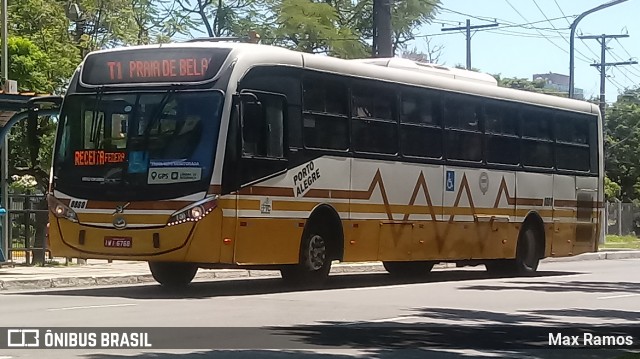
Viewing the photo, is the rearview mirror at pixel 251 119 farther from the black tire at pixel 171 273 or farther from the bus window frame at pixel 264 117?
the black tire at pixel 171 273

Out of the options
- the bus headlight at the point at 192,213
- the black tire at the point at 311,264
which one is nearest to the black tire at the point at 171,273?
the black tire at the point at 311,264

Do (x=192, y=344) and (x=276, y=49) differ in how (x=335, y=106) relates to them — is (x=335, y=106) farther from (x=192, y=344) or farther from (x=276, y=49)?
(x=192, y=344)

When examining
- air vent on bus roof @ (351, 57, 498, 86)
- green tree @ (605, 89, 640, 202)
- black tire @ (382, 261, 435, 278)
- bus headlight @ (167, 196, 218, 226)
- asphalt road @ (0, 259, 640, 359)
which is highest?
green tree @ (605, 89, 640, 202)

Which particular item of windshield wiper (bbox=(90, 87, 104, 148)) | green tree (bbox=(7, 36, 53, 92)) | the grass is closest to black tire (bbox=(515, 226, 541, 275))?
windshield wiper (bbox=(90, 87, 104, 148))

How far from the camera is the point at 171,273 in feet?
63.9

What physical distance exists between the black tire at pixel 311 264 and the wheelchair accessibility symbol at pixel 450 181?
3.74 metres

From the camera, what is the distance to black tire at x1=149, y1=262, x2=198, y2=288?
19.4 m

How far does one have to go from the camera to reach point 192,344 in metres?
11.5

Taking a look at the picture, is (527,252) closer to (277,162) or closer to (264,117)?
(277,162)

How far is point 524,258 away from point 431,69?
4.87m

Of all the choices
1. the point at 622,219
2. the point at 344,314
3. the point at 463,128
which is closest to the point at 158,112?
the point at 344,314

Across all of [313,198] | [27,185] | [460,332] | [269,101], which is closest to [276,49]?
[269,101]

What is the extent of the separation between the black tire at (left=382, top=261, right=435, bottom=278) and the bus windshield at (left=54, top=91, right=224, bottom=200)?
25.1ft

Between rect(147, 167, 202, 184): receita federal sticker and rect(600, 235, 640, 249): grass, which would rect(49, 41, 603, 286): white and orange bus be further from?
rect(600, 235, 640, 249): grass
